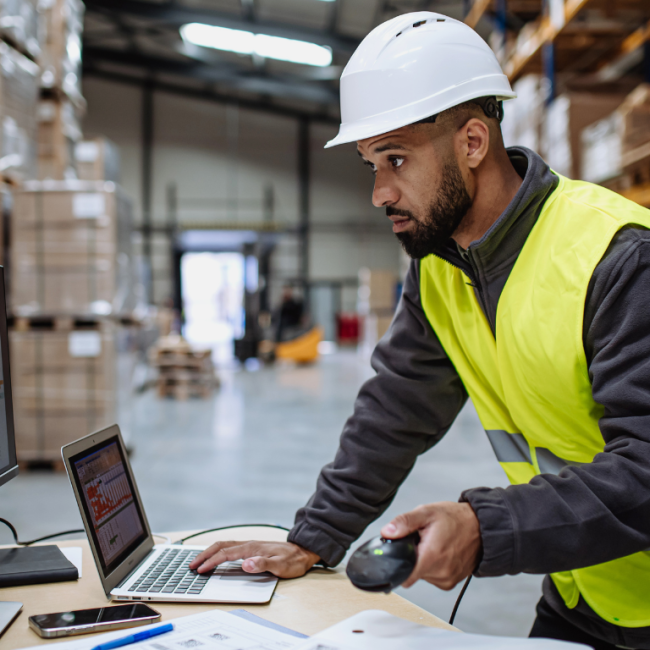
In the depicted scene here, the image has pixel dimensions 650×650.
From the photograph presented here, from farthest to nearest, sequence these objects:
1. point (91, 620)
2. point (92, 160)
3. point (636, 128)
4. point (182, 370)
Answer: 1. point (182, 370)
2. point (92, 160)
3. point (636, 128)
4. point (91, 620)

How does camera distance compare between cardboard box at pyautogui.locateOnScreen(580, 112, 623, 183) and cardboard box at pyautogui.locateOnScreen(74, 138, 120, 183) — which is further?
cardboard box at pyautogui.locateOnScreen(74, 138, 120, 183)

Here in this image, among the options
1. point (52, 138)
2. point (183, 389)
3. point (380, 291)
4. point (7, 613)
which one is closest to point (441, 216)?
point (7, 613)

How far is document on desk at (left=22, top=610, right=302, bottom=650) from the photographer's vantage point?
988 millimetres

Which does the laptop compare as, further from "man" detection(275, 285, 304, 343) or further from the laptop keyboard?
"man" detection(275, 285, 304, 343)

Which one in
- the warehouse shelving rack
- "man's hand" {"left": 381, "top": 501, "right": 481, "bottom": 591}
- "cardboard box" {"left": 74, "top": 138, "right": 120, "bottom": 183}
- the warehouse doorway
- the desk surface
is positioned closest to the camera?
"man's hand" {"left": 381, "top": 501, "right": 481, "bottom": 591}

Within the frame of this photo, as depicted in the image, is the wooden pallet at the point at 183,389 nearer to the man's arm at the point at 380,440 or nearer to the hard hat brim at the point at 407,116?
the man's arm at the point at 380,440

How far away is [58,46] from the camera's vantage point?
19.4 ft

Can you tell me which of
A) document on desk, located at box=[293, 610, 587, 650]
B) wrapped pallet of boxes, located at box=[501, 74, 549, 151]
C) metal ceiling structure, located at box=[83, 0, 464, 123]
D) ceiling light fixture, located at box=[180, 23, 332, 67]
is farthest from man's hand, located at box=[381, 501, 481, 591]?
ceiling light fixture, located at box=[180, 23, 332, 67]

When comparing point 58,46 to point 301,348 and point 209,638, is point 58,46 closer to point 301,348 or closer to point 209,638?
point 209,638

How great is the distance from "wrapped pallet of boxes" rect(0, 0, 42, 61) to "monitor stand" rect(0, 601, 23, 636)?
475 cm

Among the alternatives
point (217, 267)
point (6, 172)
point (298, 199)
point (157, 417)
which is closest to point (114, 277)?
point (6, 172)

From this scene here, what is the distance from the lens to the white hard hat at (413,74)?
47.2 inches

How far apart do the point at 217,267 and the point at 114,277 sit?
1493 centimetres

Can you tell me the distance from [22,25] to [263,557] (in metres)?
5.13
